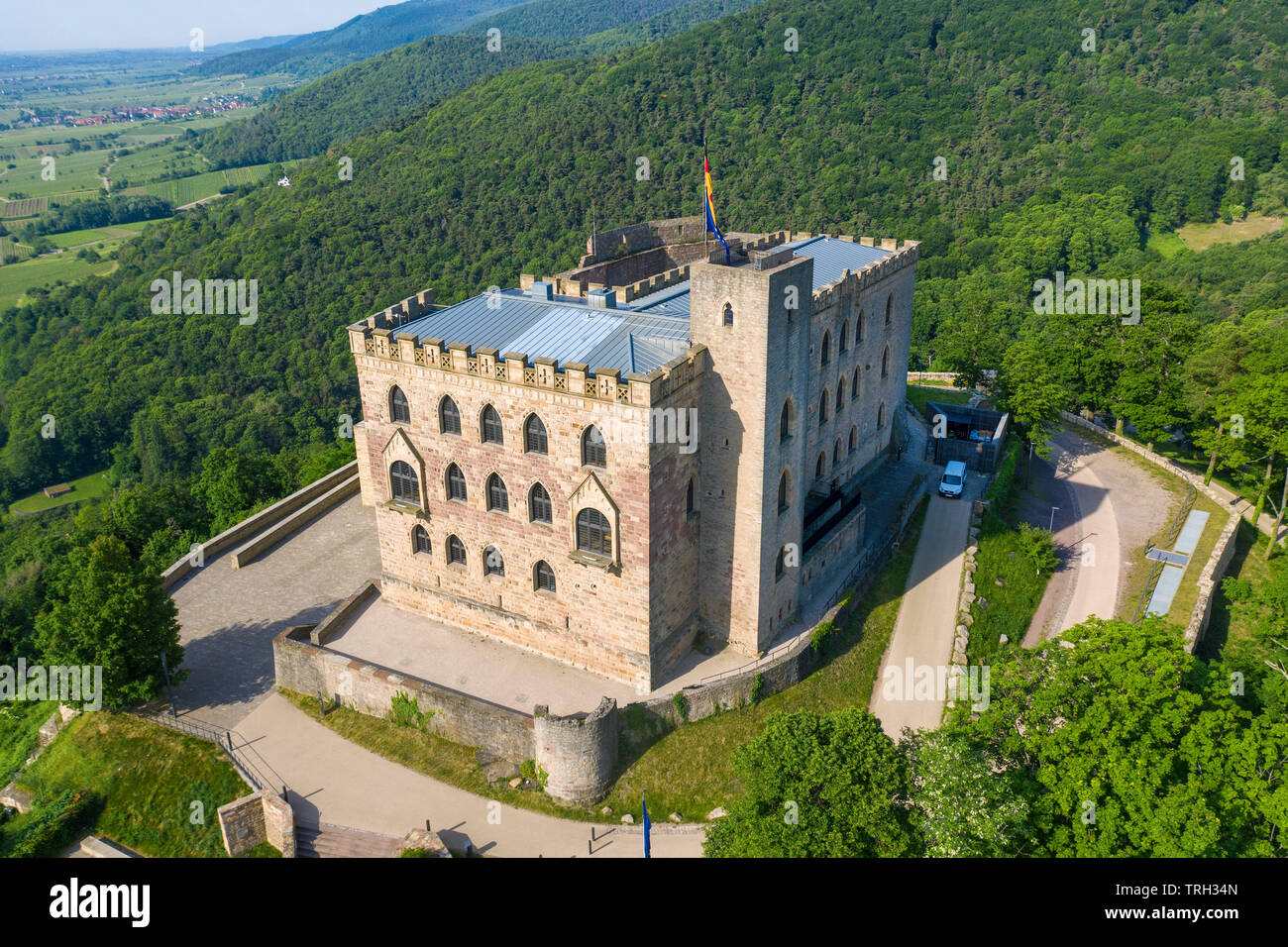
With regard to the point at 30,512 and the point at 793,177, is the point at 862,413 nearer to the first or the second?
the point at 793,177

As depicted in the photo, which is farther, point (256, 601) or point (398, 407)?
point (256, 601)

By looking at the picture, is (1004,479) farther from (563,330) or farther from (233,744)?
(233,744)

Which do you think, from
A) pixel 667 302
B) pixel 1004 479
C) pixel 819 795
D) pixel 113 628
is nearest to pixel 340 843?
pixel 113 628

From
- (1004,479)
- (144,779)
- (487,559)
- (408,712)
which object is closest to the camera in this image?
(144,779)

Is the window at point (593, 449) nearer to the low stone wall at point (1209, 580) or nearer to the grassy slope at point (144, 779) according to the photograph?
the grassy slope at point (144, 779)

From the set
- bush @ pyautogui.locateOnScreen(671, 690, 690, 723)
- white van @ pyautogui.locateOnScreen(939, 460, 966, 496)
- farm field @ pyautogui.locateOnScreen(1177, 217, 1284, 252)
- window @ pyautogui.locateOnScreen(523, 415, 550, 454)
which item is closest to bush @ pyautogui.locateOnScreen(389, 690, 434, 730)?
bush @ pyautogui.locateOnScreen(671, 690, 690, 723)

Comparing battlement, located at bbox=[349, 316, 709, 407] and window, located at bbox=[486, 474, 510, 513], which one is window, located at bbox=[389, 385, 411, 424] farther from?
window, located at bbox=[486, 474, 510, 513]
